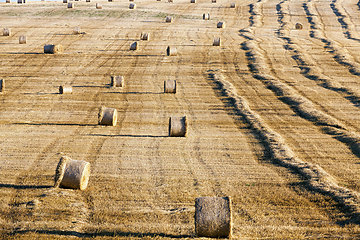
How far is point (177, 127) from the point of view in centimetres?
2023

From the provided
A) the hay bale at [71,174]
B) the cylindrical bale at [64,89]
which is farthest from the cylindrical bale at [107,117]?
the hay bale at [71,174]

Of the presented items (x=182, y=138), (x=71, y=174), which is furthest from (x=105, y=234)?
(x=182, y=138)

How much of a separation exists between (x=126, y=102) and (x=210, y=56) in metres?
16.4

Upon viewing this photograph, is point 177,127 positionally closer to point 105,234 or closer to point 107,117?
point 107,117

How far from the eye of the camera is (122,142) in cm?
1955

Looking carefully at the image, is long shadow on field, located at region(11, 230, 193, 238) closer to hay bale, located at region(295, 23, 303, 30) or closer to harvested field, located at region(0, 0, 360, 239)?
harvested field, located at region(0, 0, 360, 239)

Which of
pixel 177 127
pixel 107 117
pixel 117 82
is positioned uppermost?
pixel 177 127

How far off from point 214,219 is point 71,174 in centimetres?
469

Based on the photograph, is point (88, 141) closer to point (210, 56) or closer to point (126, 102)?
point (126, 102)

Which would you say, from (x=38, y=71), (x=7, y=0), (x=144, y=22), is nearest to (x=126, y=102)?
(x=38, y=71)

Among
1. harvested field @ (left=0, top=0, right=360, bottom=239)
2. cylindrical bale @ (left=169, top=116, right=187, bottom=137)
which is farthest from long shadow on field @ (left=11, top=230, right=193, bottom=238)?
cylindrical bale @ (left=169, top=116, right=187, bottom=137)

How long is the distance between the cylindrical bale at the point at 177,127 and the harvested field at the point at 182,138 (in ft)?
1.17

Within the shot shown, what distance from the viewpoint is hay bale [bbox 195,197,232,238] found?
1096cm

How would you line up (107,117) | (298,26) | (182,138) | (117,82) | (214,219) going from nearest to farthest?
(214,219) < (182,138) < (107,117) < (117,82) < (298,26)
